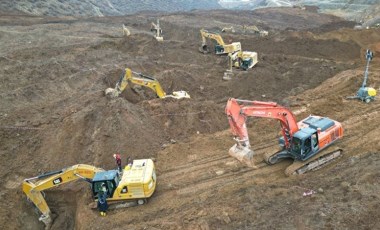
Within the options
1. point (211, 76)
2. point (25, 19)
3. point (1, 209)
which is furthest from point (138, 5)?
point (1, 209)

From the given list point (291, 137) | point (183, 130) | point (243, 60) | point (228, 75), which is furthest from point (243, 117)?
point (243, 60)

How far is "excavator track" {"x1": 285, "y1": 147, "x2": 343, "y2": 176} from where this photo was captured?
45.2 feet

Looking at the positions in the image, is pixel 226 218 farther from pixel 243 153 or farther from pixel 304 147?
pixel 304 147

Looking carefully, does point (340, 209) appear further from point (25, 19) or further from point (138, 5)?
point (138, 5)

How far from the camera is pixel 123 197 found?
1275 centimetres

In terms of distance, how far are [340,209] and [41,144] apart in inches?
511

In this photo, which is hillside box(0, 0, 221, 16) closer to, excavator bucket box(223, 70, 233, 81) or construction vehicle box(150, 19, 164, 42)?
construction vehicle box(150, 19, 164, 42)

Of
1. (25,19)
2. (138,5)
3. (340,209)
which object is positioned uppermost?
(340,209)

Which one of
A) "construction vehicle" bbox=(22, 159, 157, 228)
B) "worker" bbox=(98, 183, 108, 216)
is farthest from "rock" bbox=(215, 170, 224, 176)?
"worker" bbox=(98, 183, 108, 216)

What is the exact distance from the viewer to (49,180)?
501 inches

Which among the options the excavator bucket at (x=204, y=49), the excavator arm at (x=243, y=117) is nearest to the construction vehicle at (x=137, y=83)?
the excavator arm at (x=243, y=117)

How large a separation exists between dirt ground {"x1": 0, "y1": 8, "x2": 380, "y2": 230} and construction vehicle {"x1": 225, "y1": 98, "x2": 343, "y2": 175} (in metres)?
0.52

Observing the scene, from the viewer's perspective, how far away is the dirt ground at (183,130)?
12.0 metres

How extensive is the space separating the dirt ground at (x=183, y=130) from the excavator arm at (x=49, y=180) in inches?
45.6
